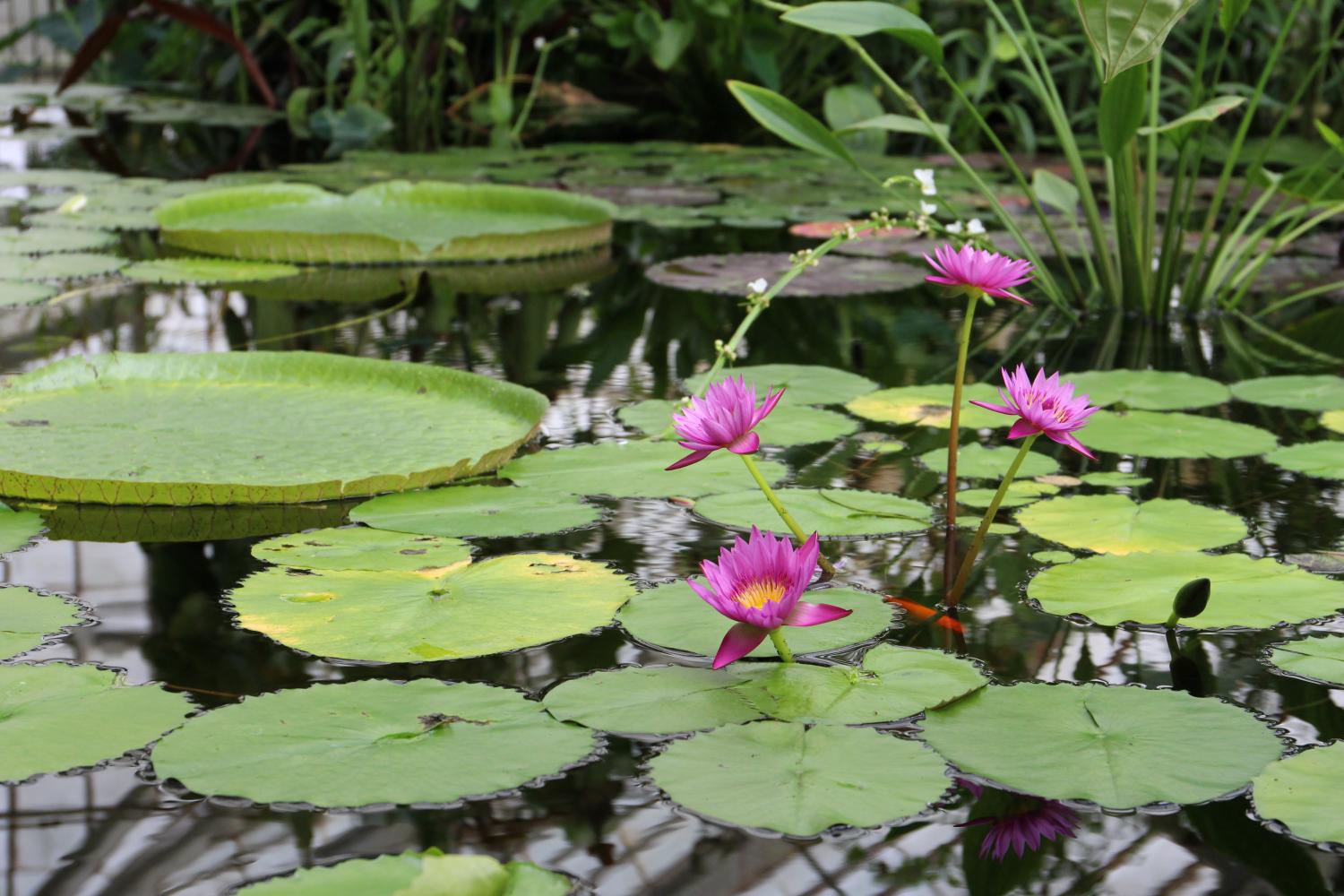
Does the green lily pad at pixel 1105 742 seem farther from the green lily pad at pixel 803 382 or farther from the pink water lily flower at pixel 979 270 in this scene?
the green lily pad at pixel 803 382

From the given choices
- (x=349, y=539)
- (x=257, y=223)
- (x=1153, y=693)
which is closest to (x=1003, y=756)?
(x=1153, y=693)

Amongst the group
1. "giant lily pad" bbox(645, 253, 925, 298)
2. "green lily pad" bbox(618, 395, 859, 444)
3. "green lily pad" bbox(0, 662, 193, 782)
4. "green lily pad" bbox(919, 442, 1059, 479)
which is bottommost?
"green lily pad" bbox(0, 662, 193, 782)

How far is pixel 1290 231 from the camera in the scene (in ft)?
8.24

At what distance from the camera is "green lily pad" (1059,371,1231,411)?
2.02 meters

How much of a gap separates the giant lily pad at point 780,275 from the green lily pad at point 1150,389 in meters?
0.74

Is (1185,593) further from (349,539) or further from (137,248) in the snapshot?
(137,248)

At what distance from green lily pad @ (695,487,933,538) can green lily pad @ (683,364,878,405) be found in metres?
0.42

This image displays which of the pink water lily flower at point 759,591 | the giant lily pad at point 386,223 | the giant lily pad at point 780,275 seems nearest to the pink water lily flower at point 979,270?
the pink water lily flower at point 759,591

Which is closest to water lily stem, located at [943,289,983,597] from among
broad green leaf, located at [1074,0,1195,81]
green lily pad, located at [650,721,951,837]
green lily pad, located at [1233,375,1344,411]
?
broad green leaf, located at [1074,0,1195,81]

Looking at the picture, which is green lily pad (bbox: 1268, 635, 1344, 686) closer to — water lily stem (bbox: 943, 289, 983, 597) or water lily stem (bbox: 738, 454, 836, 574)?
water lily stem (bbox: 943, 289, 983, 597)

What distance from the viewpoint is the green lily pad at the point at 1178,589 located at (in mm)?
1270

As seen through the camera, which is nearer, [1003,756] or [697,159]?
[1003,756]

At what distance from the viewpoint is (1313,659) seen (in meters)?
1.20

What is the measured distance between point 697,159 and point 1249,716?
4.02 m
